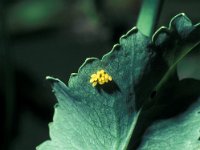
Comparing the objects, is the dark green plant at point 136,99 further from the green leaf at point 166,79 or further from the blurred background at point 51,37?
the blurred background at point 51,37

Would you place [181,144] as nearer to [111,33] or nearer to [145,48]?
[145,48]

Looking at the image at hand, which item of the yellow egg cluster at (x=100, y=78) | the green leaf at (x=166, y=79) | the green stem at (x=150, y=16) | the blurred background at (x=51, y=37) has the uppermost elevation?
the blurred background at (x=51, y=37)

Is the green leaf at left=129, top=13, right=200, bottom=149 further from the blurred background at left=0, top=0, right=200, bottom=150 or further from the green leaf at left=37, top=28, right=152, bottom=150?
the blurred background at left=0, top=0, right=200, bottom=150

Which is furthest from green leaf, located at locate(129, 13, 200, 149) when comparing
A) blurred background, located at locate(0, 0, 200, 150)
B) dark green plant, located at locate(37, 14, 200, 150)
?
blurred background, located at locate(0, 0, 200, 150)

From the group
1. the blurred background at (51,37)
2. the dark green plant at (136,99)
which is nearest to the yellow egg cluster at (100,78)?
the dark green plant at (136,99)

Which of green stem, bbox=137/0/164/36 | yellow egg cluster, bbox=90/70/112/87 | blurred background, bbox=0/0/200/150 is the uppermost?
blurred background, bbox=0/0/200/150
